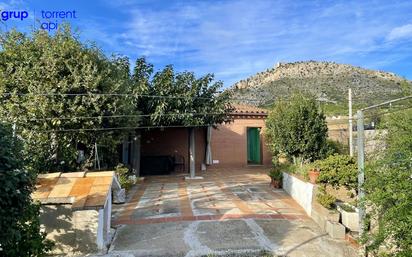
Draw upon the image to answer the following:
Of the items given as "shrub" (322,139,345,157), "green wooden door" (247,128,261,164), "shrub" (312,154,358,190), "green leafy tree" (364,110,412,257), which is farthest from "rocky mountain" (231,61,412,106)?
"green leafy tree" (364,110,412,257)

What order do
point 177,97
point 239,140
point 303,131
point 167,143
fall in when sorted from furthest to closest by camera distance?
point 239,140, point 167,143, point 177,97, point 303,131

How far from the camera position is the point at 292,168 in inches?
479

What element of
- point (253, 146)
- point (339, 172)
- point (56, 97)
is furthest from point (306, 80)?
point (56, 97)

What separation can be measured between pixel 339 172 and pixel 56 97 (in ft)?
23.7

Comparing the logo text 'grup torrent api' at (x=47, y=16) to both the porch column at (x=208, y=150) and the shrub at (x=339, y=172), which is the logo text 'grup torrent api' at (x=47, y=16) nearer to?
the shrub at (x=339, y=172)

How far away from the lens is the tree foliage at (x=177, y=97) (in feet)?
47.4

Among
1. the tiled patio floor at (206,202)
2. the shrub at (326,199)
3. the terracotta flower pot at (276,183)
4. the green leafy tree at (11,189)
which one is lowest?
the tiled patio floor at (206,202)

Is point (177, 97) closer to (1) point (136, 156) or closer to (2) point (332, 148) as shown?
(1) point (136, 156)

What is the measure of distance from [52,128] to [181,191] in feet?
17.8

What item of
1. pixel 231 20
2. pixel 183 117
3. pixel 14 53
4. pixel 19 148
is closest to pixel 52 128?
pixel 14 53

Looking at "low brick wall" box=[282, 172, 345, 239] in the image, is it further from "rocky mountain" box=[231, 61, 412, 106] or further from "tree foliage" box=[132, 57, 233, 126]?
"rocky mountain" box=[231, 61, 412, 106]

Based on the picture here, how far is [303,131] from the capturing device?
12.2 metres

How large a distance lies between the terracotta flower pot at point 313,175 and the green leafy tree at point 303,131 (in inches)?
91.7

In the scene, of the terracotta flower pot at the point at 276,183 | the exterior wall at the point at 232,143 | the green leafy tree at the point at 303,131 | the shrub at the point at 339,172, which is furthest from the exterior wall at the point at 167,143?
the shrub at the point at 339,172
